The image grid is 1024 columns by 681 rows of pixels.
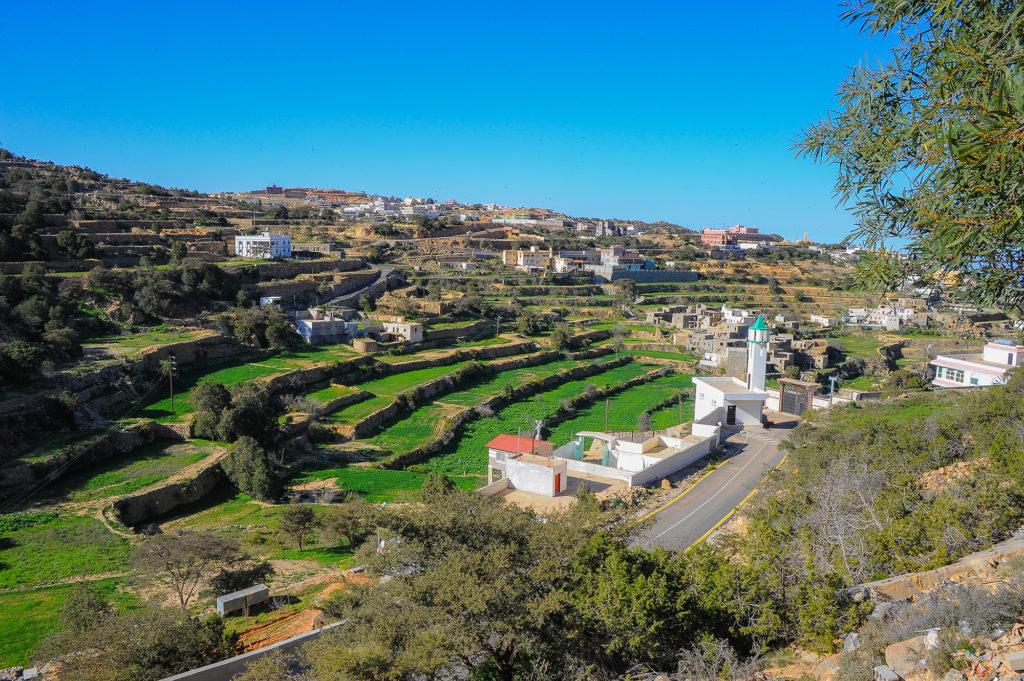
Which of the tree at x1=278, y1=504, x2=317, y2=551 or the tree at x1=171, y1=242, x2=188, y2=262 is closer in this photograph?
the tree at x1=278, y1=504, x2=317, y2=551

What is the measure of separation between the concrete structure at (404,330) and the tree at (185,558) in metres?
23.0

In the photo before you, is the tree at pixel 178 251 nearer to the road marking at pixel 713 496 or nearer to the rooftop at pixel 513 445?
the rooftop at pixel 513 445

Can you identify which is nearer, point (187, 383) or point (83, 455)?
point (83, 455)

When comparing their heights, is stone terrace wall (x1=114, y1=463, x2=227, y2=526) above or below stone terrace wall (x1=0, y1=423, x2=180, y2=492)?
below

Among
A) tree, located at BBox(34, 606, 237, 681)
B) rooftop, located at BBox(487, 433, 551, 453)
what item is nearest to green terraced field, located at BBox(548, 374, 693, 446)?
rooftop, located at BBox(487, 433, 551, 453)

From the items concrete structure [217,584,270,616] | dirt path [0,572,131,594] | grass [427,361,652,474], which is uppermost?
concrete structure [217,584,270,616]

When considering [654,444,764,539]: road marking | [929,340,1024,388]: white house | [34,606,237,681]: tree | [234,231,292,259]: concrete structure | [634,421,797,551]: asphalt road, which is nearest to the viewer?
[34,606,237,681]: tree

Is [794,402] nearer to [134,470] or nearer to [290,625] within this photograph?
[290,625]

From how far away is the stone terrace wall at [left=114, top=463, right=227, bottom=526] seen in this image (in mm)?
15289

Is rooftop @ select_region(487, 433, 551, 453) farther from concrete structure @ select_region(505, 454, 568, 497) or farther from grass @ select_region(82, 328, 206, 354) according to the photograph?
grass @ select_region(82, 328, 206, 354)

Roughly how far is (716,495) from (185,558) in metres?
11.7

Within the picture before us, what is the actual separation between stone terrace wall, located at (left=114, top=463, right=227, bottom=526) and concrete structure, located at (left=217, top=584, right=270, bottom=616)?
6.02 m

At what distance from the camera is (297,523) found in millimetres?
13445

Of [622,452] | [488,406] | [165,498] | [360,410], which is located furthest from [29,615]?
[488,406]
